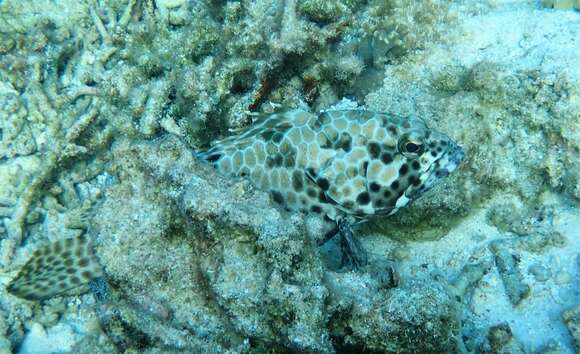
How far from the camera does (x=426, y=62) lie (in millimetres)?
6156

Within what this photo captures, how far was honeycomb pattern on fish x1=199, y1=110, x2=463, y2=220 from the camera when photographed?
186 inches

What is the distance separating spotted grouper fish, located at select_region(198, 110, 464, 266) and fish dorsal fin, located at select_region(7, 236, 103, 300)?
1.55 metres

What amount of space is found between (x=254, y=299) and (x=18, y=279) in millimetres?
2828

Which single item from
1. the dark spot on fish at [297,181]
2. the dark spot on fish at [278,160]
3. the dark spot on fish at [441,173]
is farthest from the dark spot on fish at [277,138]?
the dark spot on fish at [441,173]

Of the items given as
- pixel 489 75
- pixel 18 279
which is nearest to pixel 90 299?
pixel 18 279

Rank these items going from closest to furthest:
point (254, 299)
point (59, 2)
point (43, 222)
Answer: point (254, 299) → point (43, 222) → point (59, 2)

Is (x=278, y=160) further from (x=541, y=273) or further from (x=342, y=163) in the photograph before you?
(x=541, y=273)

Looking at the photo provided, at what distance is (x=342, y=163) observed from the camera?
15.8 feet

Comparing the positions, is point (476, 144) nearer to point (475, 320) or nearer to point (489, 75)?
point (489, 75)

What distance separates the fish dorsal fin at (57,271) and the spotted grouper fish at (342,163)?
5.09 feet

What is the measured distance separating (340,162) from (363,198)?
46 centimetres

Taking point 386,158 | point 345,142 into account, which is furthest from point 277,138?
point 386,158

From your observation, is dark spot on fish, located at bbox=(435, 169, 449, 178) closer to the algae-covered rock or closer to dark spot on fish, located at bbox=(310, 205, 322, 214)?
dark spot on fish, located at bbox=(310, 205, 322, 214)

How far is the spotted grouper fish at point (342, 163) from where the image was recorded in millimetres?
4723
